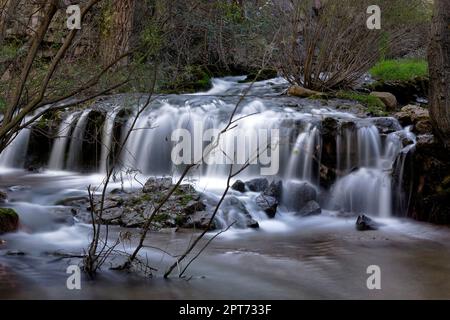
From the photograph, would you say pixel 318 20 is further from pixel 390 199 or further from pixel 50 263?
pixel 50 263

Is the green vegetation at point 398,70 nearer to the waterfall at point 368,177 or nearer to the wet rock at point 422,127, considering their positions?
the wet rock at point 422,127

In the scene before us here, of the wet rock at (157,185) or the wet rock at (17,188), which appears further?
the wet rock at (17,188)

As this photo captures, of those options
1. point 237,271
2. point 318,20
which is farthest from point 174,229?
point 318,20

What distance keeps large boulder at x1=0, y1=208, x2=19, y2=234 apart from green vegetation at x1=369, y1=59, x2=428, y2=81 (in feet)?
34.6

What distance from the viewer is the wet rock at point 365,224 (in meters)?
7.34

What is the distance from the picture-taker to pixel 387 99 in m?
12.3

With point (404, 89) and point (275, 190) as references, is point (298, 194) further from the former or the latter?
point (404, 89)

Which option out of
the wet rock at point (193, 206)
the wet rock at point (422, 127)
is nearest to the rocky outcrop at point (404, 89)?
the wet rock at point (422, 127)

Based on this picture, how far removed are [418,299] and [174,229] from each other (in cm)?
310

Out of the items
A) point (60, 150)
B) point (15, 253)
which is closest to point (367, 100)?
point (60, 150)

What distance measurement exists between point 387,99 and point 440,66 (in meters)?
4.83

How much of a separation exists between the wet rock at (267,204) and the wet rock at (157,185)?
48.8 inches
